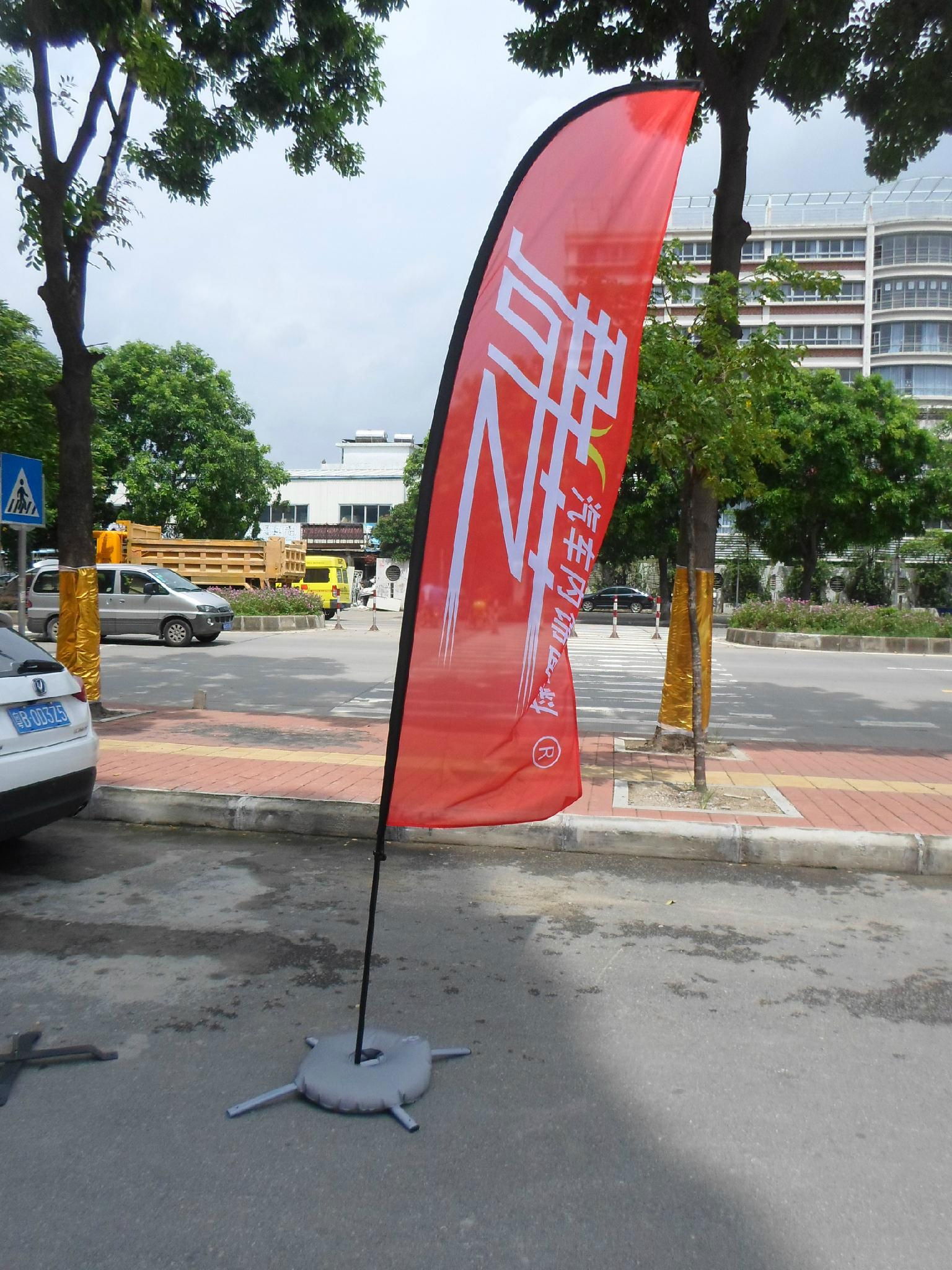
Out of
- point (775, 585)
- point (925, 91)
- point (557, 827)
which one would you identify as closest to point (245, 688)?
point (557, 827)

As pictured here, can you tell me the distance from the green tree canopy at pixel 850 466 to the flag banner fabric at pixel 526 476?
32743mm

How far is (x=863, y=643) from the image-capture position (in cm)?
2222

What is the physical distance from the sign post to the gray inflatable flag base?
274 inches

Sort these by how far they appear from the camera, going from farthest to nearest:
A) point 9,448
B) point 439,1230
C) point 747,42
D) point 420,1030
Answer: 1. point 9,448
2. point 747,42
3. point 420,1030
4. point 439,1230

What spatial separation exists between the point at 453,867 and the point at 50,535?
4882cm

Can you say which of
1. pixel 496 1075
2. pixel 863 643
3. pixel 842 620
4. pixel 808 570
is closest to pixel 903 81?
pixel 496 1075

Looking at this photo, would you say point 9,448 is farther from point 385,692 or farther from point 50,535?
point 50,535

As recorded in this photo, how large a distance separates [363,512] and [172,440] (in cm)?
3118

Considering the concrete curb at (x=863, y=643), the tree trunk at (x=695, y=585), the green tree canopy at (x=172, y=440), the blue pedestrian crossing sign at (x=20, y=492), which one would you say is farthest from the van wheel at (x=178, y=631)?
the green tree canopy at (x=172, y=440)

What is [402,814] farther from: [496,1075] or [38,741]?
[38,741]

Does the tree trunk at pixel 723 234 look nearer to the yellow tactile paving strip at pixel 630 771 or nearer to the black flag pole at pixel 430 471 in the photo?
the yellow tactile paving strip at pixel 630 771

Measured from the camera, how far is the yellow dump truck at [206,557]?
30.4 meters

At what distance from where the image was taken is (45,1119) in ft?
9.29

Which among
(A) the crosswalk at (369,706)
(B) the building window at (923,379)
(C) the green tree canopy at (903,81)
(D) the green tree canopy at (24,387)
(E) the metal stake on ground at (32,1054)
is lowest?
(E) the metal stake on ground at (32,1054)
